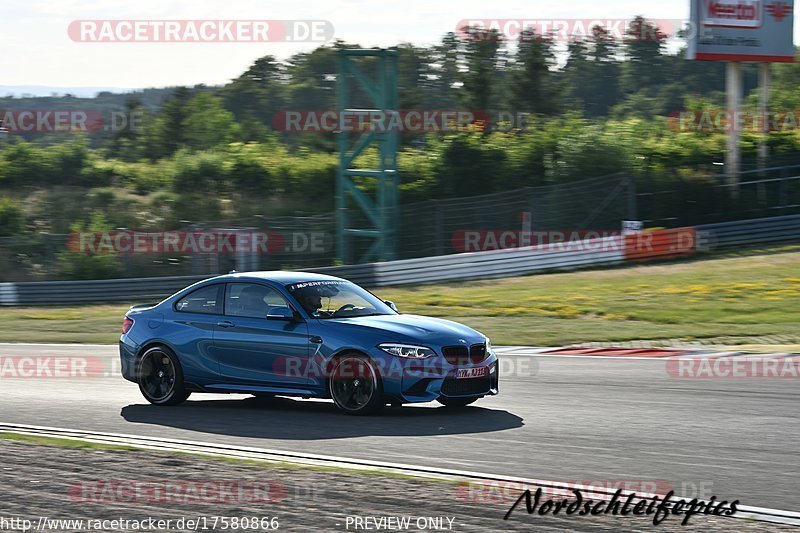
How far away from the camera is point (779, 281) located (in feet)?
83.3

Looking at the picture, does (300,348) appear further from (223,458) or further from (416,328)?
(223,458)

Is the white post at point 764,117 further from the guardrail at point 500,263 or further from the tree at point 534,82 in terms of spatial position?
the tree at point 534,82

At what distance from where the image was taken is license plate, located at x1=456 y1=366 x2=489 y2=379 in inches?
425

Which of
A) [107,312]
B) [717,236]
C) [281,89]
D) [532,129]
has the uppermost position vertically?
[281,89]

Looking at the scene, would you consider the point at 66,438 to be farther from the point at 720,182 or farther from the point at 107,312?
the point at 720,182

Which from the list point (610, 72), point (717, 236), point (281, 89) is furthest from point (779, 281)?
point (610, 72)

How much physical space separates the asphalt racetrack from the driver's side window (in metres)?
1.04

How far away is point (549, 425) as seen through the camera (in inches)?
404

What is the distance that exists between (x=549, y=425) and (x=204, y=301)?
13.3 ft

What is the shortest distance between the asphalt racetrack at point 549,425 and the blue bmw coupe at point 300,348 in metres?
0.28

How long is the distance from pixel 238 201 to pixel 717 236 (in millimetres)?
19998
